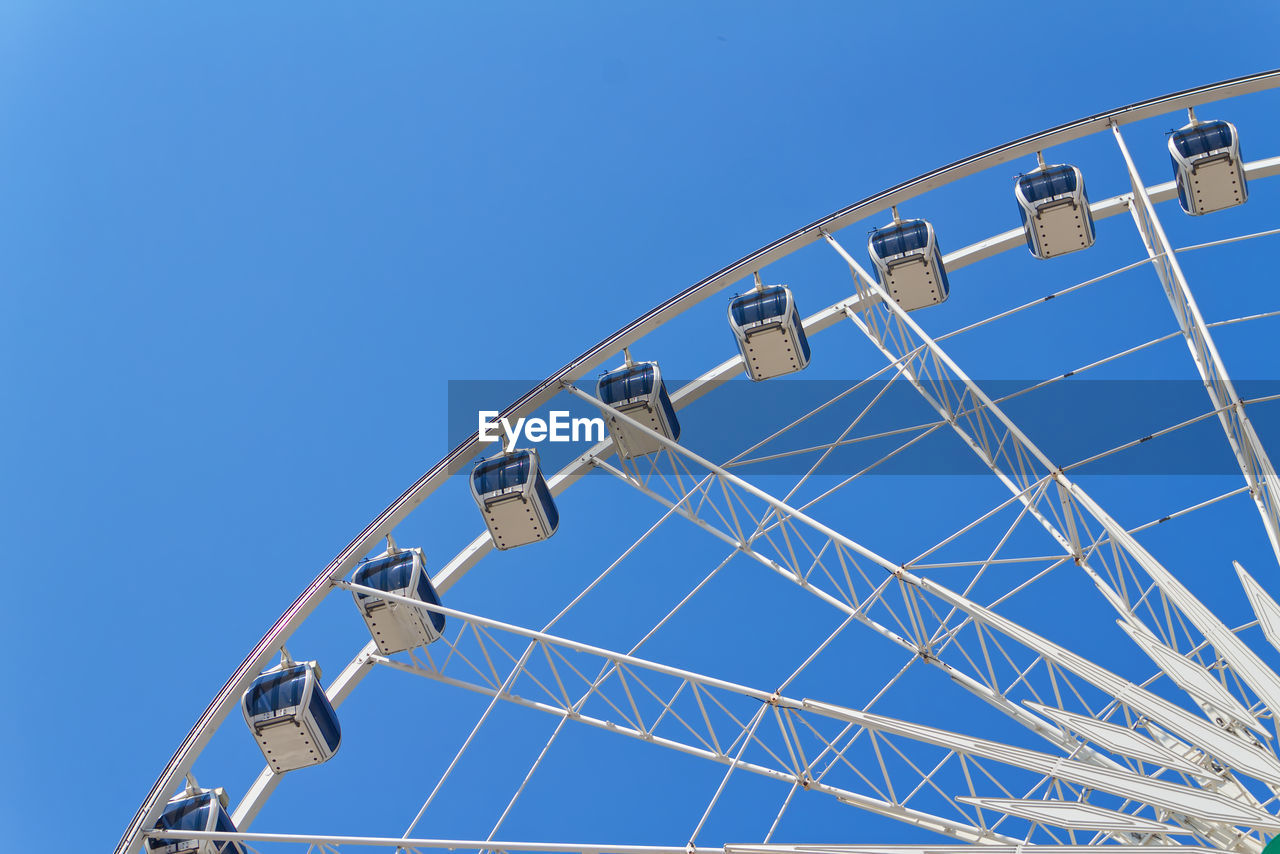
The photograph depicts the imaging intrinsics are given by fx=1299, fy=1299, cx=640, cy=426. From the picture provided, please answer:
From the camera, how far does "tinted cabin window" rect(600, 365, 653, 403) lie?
20172 millimetres

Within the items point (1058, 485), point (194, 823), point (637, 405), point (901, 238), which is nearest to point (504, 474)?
point (637, 405)

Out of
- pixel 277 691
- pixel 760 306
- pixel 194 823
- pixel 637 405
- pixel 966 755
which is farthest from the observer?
pixel 760 306

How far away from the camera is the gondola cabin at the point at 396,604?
64.5 ft

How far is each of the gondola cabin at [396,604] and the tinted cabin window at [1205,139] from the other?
526 inches

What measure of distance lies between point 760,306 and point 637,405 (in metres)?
2.48

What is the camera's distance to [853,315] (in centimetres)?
2050

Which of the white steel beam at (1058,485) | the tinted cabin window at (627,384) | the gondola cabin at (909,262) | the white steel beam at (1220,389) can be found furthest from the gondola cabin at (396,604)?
the white steel beam at (1220,389)

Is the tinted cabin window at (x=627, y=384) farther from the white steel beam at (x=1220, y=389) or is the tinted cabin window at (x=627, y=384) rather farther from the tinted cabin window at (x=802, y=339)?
the white steel beam at (x=1220, y=389)

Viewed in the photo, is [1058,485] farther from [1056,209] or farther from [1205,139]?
[1205,139]

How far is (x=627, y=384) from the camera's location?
20281mm

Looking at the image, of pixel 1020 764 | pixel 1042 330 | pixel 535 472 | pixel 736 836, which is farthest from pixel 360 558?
pixel 1042 330

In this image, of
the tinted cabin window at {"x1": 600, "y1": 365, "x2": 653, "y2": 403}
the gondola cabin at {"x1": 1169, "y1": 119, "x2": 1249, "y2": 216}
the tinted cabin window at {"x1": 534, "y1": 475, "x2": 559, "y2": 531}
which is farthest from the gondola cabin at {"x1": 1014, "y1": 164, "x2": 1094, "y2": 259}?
the tinted cabin window at {"x1": 534, "y1": 475, "x2": 559, "y2": 531}

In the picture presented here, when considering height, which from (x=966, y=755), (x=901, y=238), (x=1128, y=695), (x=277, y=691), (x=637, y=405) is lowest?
(x=966, y=755)

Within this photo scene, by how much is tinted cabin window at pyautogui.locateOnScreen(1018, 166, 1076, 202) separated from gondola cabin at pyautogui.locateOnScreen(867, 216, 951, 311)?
1.65 meters
